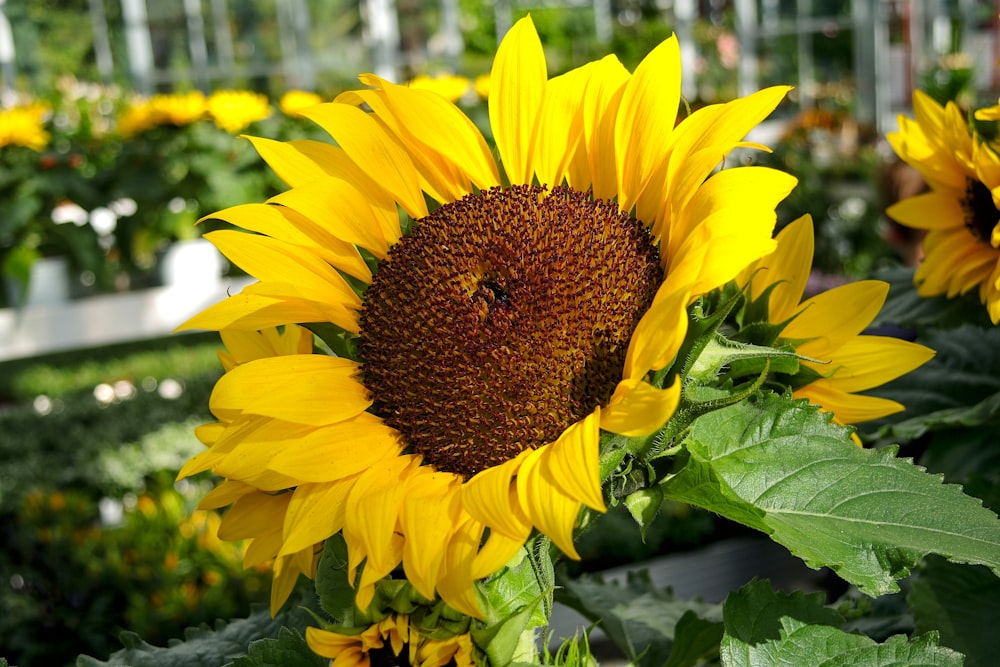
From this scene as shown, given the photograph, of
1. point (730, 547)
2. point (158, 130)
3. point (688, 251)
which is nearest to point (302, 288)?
point (688, 251)

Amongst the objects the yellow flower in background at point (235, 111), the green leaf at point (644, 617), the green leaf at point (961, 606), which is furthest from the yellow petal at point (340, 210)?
the yellow flower in background at point (235, 111)

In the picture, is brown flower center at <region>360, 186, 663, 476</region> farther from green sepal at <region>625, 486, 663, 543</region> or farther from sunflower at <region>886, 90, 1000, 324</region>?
sunflower at <region>886, 90, 1000, 324</region>

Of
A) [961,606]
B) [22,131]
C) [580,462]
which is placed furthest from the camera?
[22,131]

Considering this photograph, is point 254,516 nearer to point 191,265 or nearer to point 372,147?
point 372,147

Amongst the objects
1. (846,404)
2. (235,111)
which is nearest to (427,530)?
(846,404)

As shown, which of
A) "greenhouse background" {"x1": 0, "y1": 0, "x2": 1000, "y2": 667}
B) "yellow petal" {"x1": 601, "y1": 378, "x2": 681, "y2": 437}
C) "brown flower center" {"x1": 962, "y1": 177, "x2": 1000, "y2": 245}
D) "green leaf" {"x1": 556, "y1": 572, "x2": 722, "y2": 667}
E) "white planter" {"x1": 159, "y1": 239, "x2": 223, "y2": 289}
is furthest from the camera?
"white planter" {"x1": 159, "y1": 239, "x2": 223, "y2": 289}

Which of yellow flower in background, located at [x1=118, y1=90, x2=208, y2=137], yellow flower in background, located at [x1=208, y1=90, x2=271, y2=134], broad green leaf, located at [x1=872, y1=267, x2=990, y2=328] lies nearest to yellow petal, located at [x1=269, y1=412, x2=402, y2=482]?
broad green leaf, located at [x1=872, y1=267, x2=990, y2=328]

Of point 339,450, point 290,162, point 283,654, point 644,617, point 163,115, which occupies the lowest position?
point 163,115
